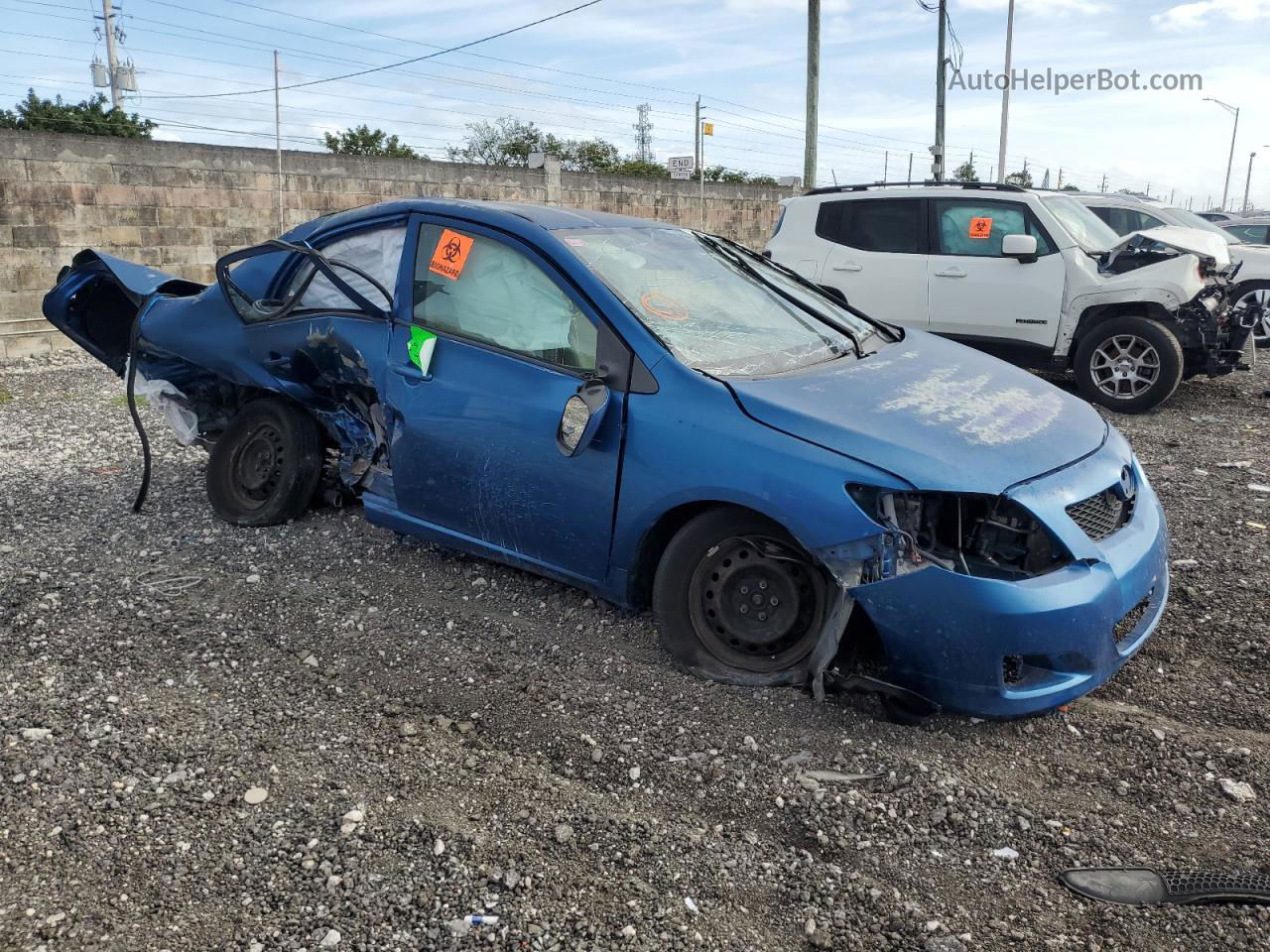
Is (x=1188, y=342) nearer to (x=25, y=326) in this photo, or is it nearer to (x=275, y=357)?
(x=275, y=357)

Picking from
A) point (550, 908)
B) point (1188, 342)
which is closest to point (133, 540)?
point (550, 908)

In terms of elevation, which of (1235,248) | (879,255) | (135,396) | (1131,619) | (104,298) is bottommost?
(1131,619)

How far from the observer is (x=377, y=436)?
4.64 meters

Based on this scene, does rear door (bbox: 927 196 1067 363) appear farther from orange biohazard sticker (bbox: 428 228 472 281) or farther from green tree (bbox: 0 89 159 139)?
green tree (bbox: 0 89 159 139)

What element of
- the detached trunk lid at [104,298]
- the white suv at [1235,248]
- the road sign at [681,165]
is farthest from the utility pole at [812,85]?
the detached trunk lid at [104,298]

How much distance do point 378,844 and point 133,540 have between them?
301cm

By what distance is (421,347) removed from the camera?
4223mm

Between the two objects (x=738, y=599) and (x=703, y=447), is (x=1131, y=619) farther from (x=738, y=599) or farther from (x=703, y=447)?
(x=703, y=447)

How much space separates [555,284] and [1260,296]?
10703 millimetres

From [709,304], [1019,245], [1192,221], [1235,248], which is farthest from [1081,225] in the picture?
[709,304]

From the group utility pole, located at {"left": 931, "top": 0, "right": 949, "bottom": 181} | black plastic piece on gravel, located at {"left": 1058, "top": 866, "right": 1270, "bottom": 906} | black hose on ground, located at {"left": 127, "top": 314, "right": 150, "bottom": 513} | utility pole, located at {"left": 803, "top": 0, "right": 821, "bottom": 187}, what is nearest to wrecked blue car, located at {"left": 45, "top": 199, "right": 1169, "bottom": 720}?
black hose on ground, located at {"left": 127, "top": 314, "right": 150, "bottom": 513}

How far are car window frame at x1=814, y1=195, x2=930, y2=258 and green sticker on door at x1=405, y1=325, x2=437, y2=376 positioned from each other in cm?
650

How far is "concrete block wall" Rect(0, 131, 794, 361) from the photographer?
11195 mm

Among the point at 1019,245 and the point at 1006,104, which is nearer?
the point at 1019,245
